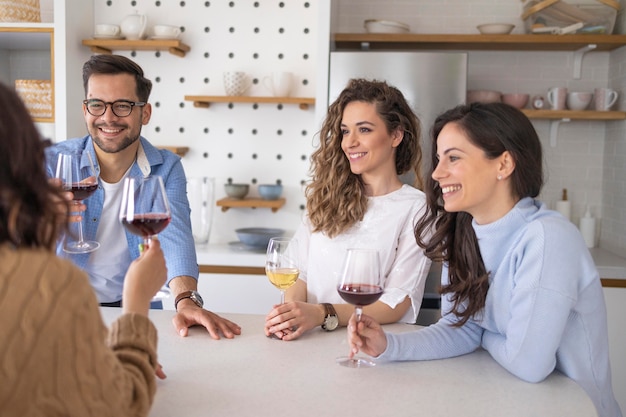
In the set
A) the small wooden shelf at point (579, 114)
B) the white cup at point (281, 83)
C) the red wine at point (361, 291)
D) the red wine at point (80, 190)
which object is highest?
the white cup at point (281, 83)

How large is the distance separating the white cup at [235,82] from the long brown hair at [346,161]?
1.43 metres

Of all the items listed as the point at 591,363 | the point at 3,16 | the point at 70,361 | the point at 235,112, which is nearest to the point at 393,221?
the point at 591,363

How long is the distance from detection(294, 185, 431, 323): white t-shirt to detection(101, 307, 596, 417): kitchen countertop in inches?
20.1

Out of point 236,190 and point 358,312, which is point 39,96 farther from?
point 358,312

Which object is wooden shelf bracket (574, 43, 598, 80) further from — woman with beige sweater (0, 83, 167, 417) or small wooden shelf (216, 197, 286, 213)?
woman with beige sweater (0, 83, 167, 417)

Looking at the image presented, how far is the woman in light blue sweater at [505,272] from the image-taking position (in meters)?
1.48

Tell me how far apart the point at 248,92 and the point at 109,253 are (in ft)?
6.16

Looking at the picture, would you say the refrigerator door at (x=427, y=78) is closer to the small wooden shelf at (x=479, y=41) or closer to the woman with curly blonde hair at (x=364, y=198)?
the small wooden shelf at (x=479, y=41)

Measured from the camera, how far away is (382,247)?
223 cm

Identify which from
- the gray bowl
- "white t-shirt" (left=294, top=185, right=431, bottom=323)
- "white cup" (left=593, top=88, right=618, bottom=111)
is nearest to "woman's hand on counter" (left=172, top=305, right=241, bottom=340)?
"white t-shirt" (left=294, top=185, right=431, bottom=323)

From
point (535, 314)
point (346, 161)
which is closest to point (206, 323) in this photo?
point (535, 314)

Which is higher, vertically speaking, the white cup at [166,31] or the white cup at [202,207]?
the white cup at [166,31]

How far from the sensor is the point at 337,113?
95.4 inches

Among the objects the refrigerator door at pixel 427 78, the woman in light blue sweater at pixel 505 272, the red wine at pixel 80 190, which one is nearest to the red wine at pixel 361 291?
the woman in light blue sweater at pixel 505 272
